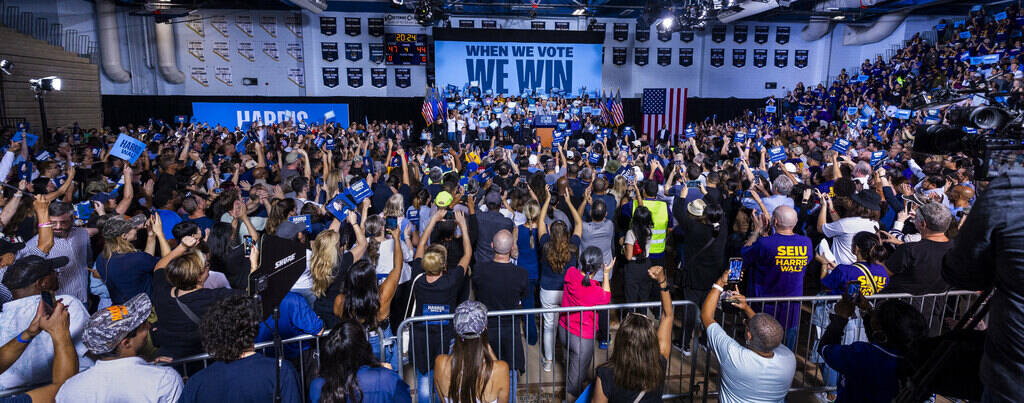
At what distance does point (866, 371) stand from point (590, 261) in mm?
1790

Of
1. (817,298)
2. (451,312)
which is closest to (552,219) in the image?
(451,312)

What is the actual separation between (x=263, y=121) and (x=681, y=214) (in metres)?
21.2

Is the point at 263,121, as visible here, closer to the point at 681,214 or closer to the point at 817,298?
the point at 681,214

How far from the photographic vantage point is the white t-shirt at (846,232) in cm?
477

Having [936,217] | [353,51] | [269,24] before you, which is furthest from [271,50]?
[936,217]

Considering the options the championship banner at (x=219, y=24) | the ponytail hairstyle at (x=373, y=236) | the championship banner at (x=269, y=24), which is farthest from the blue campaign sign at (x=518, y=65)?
the ponytail hairstyle at (x=373, y=236)

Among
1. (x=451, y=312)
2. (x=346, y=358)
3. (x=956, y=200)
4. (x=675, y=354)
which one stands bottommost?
(x=675, y=354)

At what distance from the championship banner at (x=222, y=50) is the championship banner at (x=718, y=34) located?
21588 mm

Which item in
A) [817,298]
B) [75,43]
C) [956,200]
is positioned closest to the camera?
[817,298]

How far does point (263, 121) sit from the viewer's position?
22.7 m

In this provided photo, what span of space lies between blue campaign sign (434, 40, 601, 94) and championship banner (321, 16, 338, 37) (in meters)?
4.56

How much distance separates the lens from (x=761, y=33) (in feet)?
80.8

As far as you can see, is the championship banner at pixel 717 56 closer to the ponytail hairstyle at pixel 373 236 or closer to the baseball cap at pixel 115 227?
the ponytail hairstyle at pixel 373 236

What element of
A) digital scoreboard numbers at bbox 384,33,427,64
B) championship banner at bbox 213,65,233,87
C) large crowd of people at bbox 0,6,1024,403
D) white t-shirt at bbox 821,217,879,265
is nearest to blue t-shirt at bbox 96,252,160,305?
large crowd of people at bbox 0,6,1024,403
